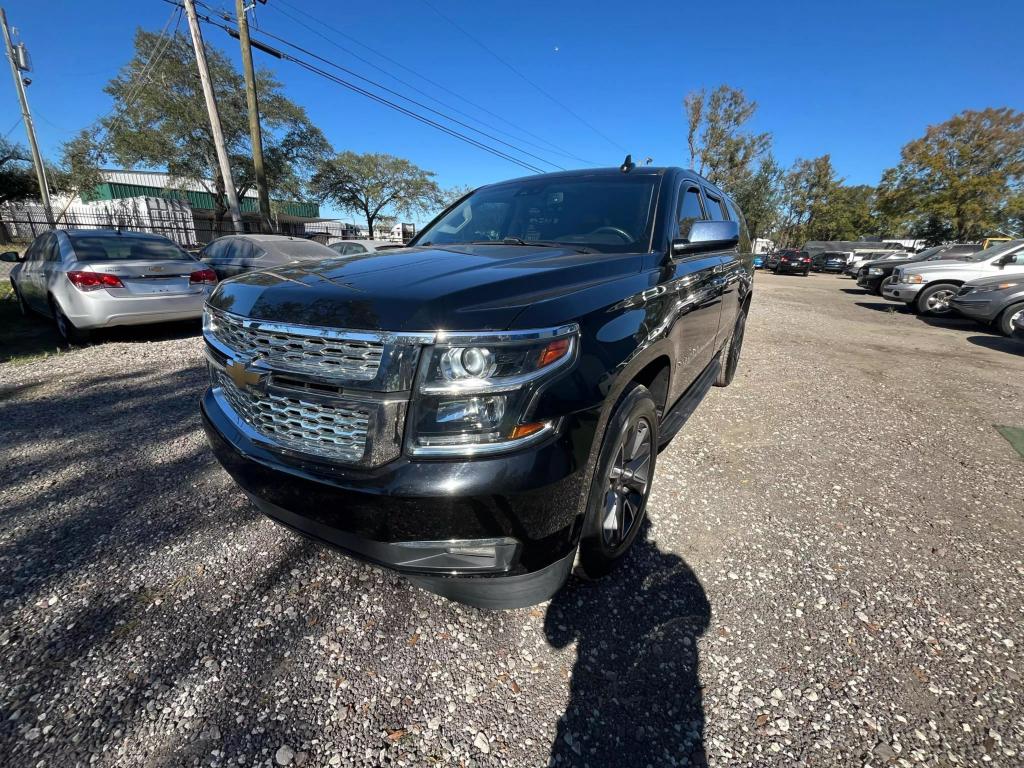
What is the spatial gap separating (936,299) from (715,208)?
35.5 ft

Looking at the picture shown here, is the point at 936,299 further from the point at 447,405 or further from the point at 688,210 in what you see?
the point at 447,405

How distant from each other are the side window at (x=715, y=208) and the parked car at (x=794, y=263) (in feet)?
89.6

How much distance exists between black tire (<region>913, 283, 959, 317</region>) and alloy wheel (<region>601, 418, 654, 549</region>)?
41.2ft

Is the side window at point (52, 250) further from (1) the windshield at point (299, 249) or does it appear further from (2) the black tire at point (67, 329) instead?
(1) the windshield at point (299, 249)

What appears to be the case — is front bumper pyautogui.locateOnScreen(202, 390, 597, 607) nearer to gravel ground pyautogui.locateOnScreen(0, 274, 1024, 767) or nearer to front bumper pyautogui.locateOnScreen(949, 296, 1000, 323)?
gravel ground pyautogui.locateOnScreen(0, 274, 1024, 767)

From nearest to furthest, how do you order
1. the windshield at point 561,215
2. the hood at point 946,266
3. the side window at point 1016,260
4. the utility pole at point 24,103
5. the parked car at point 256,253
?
the windshield at point 561,215 < the parked car at point 256,253 < the side window at point 1016,260 < the hood at point 946,266 < the utility pole at point 24,103

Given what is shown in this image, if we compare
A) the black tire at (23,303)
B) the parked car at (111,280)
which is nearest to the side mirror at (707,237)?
the parked car at (111,280)

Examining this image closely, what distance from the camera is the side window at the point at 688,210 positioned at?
8.66 ft

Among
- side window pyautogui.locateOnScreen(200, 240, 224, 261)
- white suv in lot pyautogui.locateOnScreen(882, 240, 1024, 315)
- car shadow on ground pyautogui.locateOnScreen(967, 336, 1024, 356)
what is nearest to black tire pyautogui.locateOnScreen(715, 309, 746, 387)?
car shadow on ground pyautogui.locateOnScreen(967, 336, 1024, 356)

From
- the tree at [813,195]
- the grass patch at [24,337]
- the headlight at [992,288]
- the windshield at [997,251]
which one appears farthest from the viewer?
the tree at [813,195]

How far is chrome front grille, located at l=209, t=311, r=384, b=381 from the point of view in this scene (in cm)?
139

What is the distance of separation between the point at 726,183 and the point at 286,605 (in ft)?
127

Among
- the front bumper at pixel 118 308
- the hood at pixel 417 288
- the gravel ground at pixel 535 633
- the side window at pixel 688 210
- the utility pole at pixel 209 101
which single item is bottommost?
the gravel ground at pixel 535 633

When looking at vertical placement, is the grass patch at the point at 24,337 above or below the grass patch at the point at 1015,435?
below
